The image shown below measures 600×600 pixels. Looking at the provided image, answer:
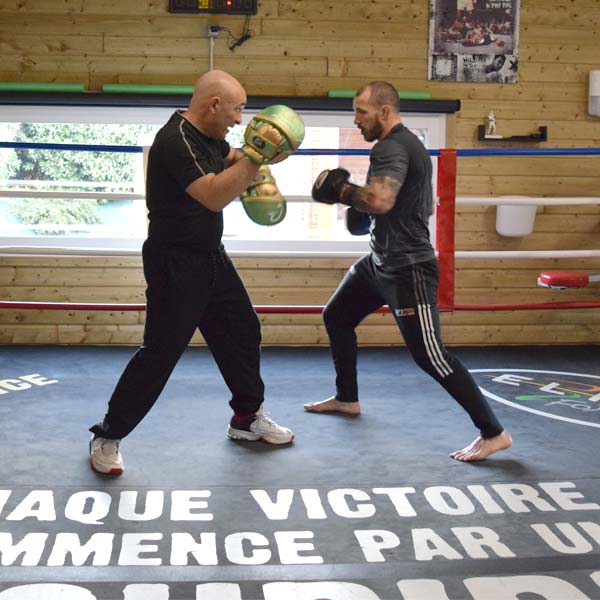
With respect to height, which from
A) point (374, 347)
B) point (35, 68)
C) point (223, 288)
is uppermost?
point (35, 68)

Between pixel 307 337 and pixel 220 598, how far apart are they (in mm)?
3719

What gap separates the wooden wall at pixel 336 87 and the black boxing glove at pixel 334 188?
2.34 meters

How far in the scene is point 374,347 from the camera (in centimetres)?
584

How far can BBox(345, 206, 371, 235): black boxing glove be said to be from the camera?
12.5 ft

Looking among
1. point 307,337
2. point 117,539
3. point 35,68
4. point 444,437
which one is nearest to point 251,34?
point 35,68

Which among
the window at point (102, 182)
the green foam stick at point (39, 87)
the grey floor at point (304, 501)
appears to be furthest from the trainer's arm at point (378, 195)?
the green foam stick at point (39, 87)

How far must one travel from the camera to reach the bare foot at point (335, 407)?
406 cm

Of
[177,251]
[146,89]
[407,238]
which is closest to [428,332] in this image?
[407,238]

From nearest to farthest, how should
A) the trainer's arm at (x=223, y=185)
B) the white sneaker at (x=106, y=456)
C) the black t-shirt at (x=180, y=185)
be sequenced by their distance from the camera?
the trainer's arm at (x=223, y=185) → the black t-shirt at (x=180, y=185) → the white sneaker at (x=106, y=456)

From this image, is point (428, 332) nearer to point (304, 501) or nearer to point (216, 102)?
point (304, 501)

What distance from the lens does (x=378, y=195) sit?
127 inches

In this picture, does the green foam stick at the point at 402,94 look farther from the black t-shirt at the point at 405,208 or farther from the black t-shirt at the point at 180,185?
the black t-shirt at the point at 180,185

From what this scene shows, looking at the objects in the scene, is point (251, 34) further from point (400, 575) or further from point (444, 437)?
point (400, 575)

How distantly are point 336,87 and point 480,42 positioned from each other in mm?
986
